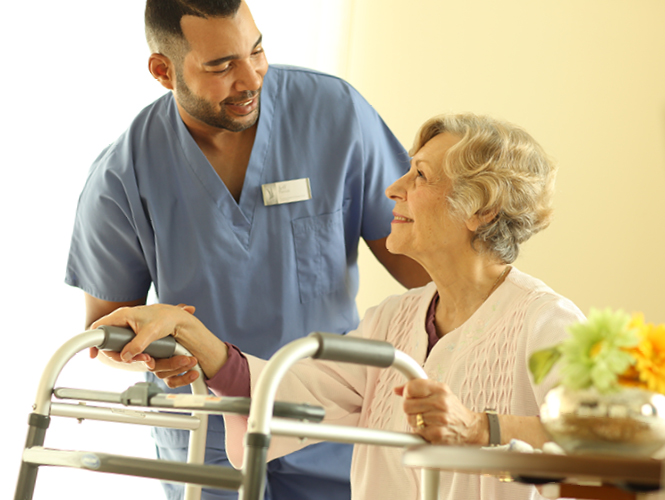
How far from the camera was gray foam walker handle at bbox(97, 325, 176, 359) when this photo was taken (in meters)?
1.12

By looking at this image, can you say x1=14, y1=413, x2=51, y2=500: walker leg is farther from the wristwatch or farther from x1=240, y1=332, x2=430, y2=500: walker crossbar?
the wristwatch

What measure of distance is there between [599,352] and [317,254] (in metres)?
1.06

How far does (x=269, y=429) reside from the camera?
77 cm

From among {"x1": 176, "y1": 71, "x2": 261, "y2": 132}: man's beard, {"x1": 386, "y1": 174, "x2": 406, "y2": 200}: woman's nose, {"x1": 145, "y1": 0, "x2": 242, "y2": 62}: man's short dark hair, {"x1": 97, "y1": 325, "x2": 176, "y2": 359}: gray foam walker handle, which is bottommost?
{"x1": 97, "y1": 325, "x2": 176, "y2": 359}: gray foam walker handle

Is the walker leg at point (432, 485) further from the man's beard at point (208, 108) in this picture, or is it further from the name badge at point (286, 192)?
the man's beard at point (208, 108)

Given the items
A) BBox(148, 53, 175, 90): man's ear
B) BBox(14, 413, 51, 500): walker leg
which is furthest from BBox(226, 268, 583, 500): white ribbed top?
BBox(148, 53, 175, 90): man's ear

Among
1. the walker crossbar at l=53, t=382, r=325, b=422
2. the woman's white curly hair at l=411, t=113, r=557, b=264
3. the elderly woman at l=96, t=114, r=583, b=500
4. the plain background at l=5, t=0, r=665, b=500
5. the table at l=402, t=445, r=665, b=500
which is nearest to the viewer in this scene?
the table at l=402, t=445, r=665, b=500

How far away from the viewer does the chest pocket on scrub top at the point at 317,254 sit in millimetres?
1698

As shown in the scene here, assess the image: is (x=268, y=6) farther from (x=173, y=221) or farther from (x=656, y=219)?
(x=656, y=219)

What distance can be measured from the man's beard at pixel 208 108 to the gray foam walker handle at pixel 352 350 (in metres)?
0.94

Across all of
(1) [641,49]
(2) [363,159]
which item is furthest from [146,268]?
(1) [641,49]

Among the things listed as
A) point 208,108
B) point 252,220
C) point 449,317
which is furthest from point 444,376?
point 208,108

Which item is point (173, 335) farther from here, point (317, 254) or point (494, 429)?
point (494, 429)

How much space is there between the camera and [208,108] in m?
1.64
